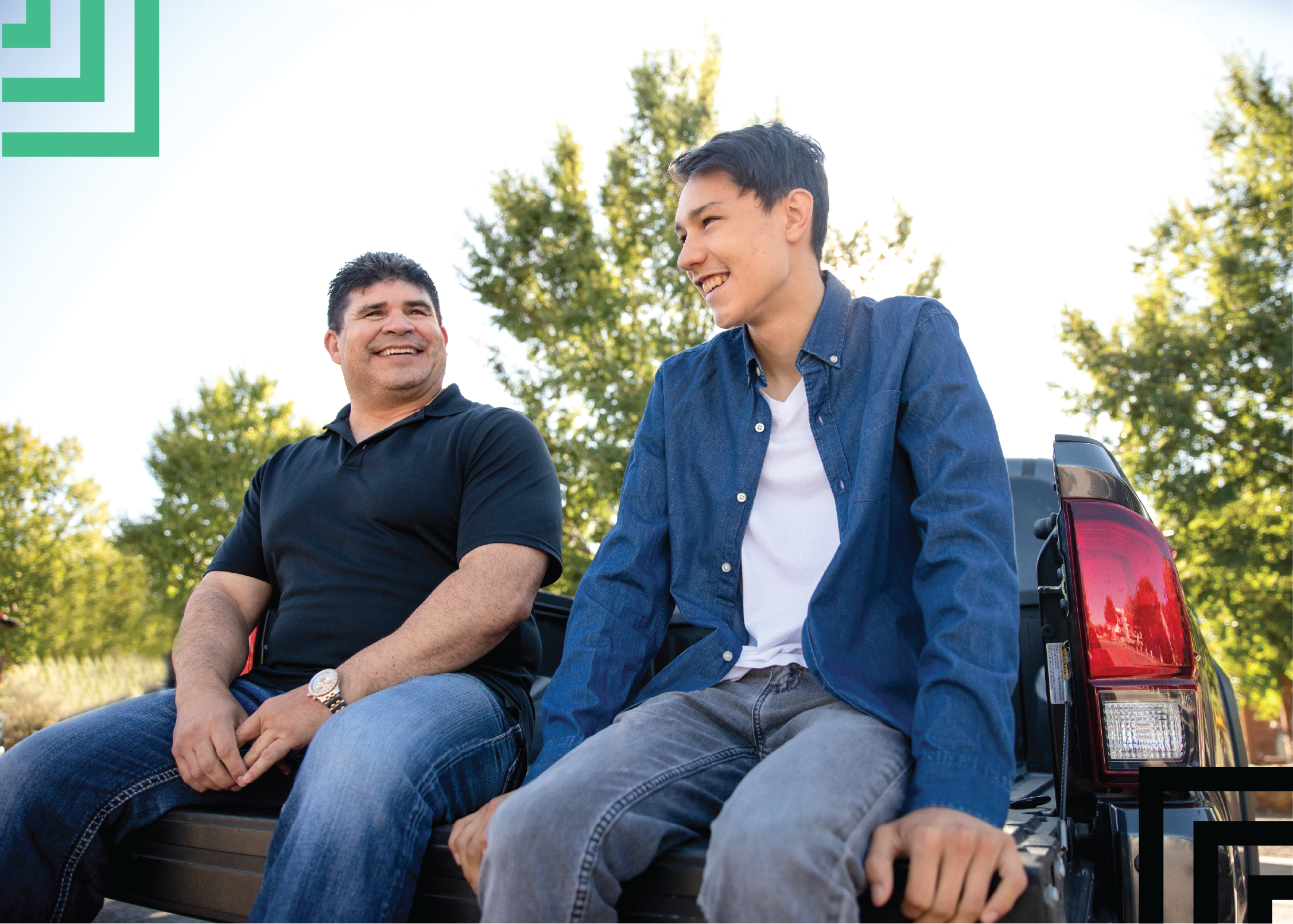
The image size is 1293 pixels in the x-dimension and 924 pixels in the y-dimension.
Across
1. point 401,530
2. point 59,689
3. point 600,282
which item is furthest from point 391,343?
point 59,689

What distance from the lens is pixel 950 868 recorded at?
3.98 feet

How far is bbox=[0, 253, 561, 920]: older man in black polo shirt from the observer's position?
1.66m

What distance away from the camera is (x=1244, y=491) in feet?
42.0

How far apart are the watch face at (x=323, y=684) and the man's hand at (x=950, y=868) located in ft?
4.30

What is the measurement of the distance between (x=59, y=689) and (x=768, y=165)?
2508 centimetres

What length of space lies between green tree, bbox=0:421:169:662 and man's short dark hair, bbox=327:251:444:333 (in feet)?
93.9

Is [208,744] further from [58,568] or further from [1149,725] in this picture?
[58,568]

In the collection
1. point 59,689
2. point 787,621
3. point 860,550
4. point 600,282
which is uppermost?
point 600,282

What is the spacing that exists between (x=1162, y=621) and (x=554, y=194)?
14024 mm

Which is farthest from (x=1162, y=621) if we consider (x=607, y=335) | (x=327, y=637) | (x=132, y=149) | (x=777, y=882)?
(x=607, y=335)

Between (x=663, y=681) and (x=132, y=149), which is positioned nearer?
(x=663, y=681)

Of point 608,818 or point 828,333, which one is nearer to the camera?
point 608,818

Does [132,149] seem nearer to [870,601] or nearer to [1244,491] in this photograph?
[870,601]

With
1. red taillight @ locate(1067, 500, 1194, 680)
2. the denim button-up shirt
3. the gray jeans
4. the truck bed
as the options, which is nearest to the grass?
the truck bed
